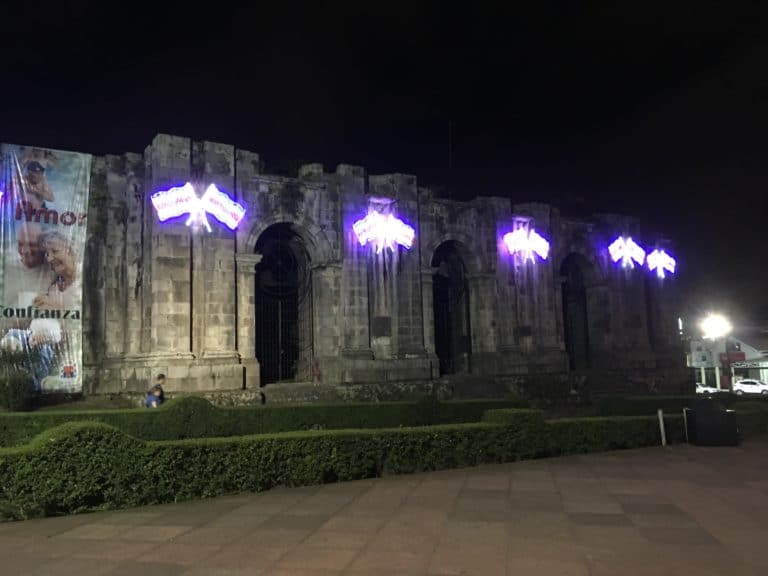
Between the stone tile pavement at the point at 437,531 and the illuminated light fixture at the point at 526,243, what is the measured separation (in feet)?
50.7

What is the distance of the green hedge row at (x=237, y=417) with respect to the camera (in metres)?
11.8

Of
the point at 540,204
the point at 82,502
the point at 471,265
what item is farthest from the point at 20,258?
the point at 540,204

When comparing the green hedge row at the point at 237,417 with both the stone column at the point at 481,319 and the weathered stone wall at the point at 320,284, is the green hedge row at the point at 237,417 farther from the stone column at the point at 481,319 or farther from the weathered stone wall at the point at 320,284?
the stone column at the point at 481,319

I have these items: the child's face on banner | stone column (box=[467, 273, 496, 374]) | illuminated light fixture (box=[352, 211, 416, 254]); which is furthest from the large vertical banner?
stone column (box=[467, 273, 496, 374])

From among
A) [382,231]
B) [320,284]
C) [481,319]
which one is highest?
[382,231]

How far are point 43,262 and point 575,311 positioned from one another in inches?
883

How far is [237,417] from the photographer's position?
12.8m

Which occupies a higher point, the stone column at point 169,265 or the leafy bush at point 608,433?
the stone column at point 169,265

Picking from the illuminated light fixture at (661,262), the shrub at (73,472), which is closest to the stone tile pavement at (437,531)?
the shrub at (73,472)

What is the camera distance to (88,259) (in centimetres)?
1827

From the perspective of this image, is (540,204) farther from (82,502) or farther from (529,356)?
(82,502)

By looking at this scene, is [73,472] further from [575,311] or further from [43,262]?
[575,311]

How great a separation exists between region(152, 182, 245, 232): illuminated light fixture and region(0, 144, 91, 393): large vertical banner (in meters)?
2.43

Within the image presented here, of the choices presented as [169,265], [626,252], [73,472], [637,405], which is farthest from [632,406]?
[626,252]
